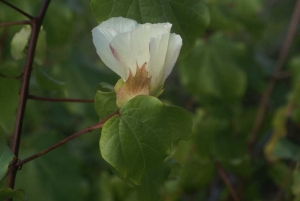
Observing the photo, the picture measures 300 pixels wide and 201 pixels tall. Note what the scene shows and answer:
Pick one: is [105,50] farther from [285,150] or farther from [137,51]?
[285,150]

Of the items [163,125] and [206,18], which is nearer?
[163,125]

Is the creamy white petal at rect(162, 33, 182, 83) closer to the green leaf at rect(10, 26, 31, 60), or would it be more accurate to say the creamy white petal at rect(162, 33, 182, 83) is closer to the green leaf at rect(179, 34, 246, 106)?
the green leaf at rect(10, 26, 31, 60)

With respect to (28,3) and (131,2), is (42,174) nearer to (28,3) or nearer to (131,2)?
(28,3)

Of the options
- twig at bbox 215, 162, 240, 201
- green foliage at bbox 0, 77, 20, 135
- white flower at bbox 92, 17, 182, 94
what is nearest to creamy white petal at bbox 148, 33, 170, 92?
white flower at bbox 92, 17, 182, 94

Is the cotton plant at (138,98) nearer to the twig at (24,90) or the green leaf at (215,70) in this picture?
the twig at (24,90)

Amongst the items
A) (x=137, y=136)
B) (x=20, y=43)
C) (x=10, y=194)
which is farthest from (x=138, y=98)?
(x=20, y=43)

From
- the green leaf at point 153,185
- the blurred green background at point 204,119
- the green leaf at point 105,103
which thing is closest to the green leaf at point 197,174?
the blurred green background at point 204,119

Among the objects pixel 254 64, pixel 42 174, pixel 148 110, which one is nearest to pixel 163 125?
pixel 148 110
